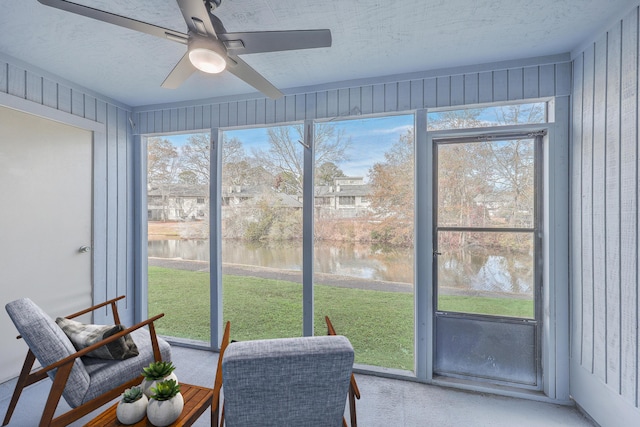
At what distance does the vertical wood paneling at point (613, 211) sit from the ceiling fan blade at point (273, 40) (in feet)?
5.89

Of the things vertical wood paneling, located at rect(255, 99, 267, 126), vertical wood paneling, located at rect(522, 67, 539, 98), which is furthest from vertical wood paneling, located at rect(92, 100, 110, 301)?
vertical wood paneling, located at rect(522, 67, 539, 98)

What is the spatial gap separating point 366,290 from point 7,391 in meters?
3.38

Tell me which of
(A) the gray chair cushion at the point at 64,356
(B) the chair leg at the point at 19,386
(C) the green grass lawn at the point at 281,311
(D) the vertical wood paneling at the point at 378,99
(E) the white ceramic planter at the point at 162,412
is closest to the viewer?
(E) the white ceramic planter at the point at 162,412

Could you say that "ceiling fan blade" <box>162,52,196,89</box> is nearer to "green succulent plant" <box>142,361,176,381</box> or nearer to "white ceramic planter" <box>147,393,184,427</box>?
"green succulent plant" <box>142,361,176,381</box>

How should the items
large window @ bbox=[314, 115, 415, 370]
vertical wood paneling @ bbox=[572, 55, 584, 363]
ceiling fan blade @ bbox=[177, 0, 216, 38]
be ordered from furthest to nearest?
large window @ bbox=[314, 115, 415, 370] < vertical wood paneling @ bbox=[572, 55, 584, 363] < ceiling fan blade @ bbox=[177, 0, 216, 38]

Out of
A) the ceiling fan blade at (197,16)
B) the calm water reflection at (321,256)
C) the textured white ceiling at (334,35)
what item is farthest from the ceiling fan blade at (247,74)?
the calm water reflection at (321,256)

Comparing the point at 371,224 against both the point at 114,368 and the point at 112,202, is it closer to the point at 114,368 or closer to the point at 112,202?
the point at 114,368

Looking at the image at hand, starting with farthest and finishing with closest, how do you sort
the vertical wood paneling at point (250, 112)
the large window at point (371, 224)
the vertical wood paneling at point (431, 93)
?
1. the large window at point (371, 224)
2. the vertical wood paneling at point (250, 112)
3. the vertical wood paneling at point (431, 93)

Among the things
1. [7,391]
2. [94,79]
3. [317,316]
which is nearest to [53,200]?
[94,79]

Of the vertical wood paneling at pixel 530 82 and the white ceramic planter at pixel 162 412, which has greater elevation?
the vertical wood paneling at pixel 530 82

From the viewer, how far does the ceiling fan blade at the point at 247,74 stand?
1539 mm

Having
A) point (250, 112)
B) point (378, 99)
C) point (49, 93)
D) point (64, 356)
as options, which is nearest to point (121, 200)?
point (49, 93)

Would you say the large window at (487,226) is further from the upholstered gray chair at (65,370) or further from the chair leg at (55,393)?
the chair leg at (55,393)

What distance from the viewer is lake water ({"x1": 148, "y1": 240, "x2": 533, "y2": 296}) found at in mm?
2355
